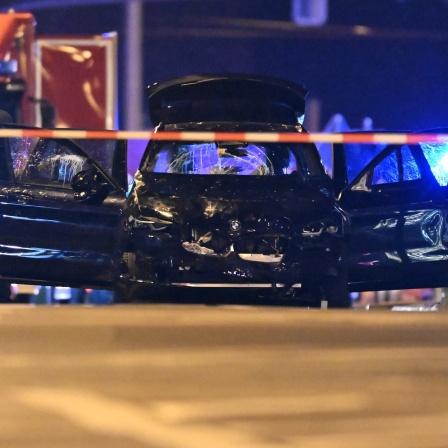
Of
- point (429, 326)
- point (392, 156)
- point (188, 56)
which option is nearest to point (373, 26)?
point (188, 56)

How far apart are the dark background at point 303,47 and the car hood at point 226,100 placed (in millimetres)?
24468

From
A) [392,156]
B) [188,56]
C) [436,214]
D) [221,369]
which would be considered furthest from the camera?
[188,56]

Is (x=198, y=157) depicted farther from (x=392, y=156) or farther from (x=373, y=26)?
(x=373, y=26)

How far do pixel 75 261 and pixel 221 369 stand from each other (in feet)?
10.4

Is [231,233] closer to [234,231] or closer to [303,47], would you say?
[234,231]

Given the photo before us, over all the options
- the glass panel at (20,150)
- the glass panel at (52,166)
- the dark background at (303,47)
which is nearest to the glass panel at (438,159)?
the glass panel at (52,166)

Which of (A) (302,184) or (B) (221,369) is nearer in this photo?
(B) (221,369)

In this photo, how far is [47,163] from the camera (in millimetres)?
7875

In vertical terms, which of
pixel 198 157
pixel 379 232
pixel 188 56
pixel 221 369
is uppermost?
pixel 188 56

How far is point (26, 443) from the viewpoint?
4129mm

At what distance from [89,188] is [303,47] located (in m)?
26.6

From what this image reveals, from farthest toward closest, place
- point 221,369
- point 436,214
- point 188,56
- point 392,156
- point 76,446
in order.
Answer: point 188,56 → point 392,156 → point 436,214 → point 221,369 → point 76,446

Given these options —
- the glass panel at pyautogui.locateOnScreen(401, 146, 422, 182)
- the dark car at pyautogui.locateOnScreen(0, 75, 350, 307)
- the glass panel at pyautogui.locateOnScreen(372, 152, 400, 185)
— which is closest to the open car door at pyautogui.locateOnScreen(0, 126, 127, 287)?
the dark car at pyautogui.locateOnScreen(0, 75, 350, 307)

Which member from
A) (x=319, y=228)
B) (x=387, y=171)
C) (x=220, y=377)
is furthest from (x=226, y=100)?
(x=220, y=377)
